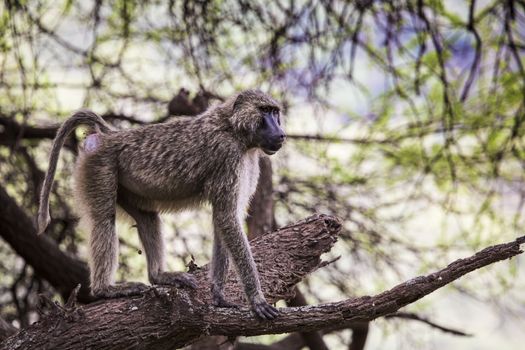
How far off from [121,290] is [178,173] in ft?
2.39

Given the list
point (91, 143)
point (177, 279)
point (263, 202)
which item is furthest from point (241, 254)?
point (263, 202)

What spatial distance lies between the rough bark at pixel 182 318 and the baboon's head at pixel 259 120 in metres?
0.93

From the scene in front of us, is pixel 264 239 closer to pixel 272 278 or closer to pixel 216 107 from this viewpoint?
pixel 272 278

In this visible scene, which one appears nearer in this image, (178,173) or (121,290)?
(121,290)

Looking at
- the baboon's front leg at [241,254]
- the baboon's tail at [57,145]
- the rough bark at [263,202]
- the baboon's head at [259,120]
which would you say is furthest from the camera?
the rough bark at [263,202]

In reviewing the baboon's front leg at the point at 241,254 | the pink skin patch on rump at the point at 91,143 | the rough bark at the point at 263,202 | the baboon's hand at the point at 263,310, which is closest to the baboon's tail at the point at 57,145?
the pink skin patch on rump at the point at 91,143

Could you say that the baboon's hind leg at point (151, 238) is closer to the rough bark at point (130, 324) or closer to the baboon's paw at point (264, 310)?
the rough bark at point (130, 324)

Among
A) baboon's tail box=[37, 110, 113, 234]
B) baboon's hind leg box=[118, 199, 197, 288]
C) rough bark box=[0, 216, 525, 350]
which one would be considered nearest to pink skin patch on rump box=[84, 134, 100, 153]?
baboon's tail box=[37, 110, 113, 234]

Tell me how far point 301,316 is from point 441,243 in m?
3.80

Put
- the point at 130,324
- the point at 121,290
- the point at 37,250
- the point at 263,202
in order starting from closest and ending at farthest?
1. the point at 130,324
2. the point at 121,290
3. the point at 263,202
4. the point at 37,250

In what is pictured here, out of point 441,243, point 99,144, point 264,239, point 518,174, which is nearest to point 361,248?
point 441,243

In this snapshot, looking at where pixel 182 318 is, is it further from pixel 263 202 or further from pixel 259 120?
pixel 263 202

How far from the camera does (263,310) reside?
3.95 meters

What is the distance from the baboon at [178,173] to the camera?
14.0ft
